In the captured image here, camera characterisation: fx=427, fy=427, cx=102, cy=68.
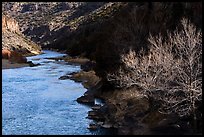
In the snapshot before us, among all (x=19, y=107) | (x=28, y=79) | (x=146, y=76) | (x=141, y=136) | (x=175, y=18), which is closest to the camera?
(x=141, y=136)

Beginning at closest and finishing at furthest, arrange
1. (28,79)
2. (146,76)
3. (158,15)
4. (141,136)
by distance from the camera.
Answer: (141,136)
(146,76)
(158,15)
(28,79)

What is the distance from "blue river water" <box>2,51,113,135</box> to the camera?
96.5ft

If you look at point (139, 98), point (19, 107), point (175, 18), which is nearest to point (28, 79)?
point (19, 107)

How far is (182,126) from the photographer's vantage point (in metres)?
27.2

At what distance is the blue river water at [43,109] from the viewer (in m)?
29.4

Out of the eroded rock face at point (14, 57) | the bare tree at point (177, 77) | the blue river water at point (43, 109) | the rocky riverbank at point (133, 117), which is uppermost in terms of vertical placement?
the bare tree at point (177, 77)

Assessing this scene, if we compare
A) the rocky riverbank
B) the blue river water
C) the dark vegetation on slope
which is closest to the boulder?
the rocky riverbank

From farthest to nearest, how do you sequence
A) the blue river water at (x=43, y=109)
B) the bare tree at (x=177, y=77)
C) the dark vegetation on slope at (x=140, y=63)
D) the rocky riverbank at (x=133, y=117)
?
the blue river water at (x=43, y=109)
the dark vegetation on slope at (x=140, y=63)
the rocky riverbank at (x=133, y=117)
the bare tree at (x=177, y=77)

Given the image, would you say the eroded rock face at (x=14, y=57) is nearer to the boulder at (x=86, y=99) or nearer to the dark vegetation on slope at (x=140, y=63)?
the dark vegetation on slope at (x=140, y=63)

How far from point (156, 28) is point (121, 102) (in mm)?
10535

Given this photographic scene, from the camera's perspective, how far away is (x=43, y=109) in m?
36.2

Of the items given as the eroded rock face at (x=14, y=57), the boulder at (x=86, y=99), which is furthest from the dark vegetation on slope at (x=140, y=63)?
the eroded rock face at (x=14, y=57)

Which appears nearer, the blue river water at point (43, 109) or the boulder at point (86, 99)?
the blue river water at point (43, 109)

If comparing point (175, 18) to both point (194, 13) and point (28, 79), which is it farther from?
point (28, 79)
